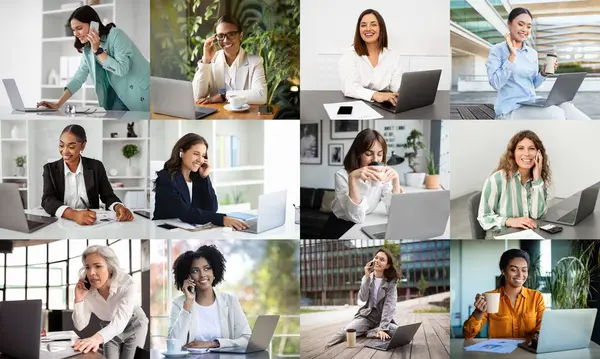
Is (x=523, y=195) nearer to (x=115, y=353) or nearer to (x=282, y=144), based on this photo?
(x=282, y=144)

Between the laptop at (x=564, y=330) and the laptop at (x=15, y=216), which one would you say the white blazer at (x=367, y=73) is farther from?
the laptop at (x=15, y=216)

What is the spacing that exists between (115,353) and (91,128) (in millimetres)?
1046

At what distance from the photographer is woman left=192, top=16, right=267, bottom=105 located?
354 centimetres

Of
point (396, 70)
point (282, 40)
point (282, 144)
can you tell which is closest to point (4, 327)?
point (282, 144)

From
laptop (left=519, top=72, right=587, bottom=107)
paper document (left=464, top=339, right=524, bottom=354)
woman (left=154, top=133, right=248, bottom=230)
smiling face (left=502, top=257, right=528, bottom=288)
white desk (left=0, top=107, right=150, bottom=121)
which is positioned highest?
laptop (left=519, top=72, right=587, bottom=107)

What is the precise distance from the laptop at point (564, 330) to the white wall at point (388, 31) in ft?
3.85

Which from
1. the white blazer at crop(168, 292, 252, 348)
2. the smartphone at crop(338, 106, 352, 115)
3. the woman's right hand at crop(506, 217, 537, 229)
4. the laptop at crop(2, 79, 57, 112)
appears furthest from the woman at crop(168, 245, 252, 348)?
the woman's right hand at crop(506, 217, 537, 229)

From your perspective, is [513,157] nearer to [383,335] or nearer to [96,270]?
[383,335]

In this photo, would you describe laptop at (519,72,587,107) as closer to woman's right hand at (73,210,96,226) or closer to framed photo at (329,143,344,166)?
framed photo at (329,143,344,166)

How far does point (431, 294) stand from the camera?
142 inches

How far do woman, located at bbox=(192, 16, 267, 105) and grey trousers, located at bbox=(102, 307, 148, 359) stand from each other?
3.39 feet

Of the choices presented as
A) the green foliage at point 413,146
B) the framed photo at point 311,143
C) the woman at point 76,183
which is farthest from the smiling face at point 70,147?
the green foliage at point 413,146

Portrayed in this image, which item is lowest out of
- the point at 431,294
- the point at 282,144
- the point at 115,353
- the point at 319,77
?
the point at 115,353

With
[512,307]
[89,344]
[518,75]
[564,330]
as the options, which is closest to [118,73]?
[89,344]
